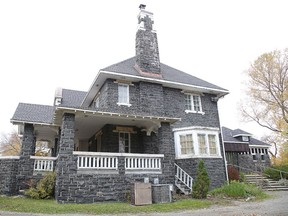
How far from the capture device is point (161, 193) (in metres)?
9.81

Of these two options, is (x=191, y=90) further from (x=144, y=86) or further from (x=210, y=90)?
(x=144, y=86)

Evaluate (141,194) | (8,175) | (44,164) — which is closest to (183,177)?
(141,194)

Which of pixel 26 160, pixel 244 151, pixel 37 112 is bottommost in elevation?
pixel 26 160

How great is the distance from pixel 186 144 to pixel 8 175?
30.6 ft

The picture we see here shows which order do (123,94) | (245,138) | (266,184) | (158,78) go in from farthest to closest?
(245,138) → (266,184) → (158,78) → (123,94)

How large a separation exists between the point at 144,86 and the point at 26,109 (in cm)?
771

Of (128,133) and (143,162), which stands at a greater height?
(128,133)

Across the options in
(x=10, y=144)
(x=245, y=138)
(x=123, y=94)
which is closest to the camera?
(x=123, y=94)

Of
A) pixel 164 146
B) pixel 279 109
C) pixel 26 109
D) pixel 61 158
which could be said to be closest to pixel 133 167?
pixel 164 146

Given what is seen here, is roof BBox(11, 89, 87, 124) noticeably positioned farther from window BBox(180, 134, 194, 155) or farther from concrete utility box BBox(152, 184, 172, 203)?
window BBox(180, 134, 194, 155)

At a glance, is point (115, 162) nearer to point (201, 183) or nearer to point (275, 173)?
point (201, 183)

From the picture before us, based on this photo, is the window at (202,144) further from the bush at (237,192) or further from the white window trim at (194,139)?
the bush at (237,192)

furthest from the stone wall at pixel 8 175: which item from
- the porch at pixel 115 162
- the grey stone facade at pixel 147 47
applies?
the grey stone facade at pixel 147 47

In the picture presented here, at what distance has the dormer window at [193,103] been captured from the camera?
16152 millimetres
